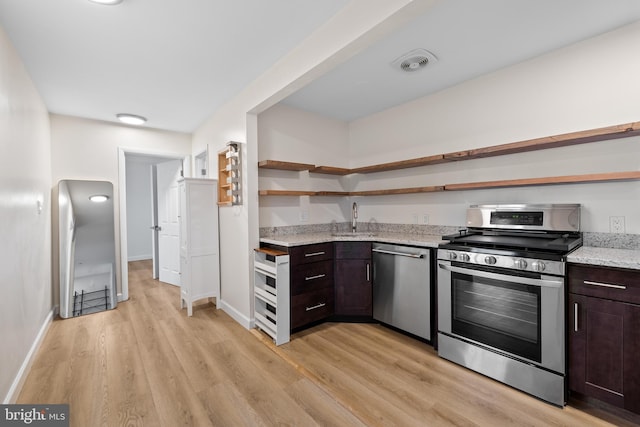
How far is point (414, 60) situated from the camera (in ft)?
7.70

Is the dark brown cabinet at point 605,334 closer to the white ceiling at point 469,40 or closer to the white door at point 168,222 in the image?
the white ceiling at point 469,40

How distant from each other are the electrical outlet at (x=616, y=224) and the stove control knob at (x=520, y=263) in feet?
2.60

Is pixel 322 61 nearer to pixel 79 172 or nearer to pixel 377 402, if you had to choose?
pixel 377 402

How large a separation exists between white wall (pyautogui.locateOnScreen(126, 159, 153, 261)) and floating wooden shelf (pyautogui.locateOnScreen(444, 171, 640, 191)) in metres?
6.85

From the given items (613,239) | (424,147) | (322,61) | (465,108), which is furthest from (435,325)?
(322,61)

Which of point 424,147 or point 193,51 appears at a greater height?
point 193,51

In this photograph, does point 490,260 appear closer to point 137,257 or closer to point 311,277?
point 311,277

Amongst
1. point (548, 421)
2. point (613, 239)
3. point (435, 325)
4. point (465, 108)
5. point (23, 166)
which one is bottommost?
point (548, 421)

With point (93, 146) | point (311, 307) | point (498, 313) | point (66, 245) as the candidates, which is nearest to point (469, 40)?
point (498, 313)

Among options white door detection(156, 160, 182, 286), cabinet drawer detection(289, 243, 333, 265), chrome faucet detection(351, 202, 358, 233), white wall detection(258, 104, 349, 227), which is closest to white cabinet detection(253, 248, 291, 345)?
cabinet drawer detection(289, 243, 333, 265)

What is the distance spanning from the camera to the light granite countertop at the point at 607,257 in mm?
1558

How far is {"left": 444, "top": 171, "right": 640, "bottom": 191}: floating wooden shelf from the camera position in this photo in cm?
189

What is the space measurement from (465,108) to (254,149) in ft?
7.15

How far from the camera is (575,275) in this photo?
1.73 metres
